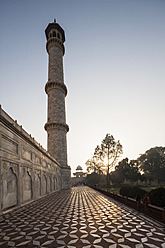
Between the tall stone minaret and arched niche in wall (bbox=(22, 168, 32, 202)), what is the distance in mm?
18904

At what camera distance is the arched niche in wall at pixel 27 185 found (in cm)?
1225

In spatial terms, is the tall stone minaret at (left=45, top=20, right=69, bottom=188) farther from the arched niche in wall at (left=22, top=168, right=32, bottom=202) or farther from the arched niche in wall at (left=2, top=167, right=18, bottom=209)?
the arched niche in wall at (left=2, top=167, right=18, bottom=209)

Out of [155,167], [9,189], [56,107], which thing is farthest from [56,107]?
[155,167]

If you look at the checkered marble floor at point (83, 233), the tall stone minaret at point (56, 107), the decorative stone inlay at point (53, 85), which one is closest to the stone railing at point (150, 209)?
the checkered marble floor at point (83, 233)

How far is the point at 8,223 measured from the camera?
716 cm

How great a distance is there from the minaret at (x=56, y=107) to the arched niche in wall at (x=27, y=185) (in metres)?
Result: 18.9

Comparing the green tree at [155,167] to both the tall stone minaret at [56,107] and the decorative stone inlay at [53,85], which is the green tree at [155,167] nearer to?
the tall stone minaret at [56,107]

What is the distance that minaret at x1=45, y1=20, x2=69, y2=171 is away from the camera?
3288cm

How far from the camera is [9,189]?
963 centimetres

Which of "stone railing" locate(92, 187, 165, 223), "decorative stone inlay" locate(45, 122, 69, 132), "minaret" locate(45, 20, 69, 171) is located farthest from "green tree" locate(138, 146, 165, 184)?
"stone railing" locate(92, 187, 165, 223)

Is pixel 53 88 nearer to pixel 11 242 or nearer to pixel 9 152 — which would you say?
pixel 9 152

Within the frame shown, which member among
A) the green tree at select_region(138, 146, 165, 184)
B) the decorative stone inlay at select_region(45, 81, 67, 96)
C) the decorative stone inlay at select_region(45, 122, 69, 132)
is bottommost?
the green tree at select_region(138, 146, 165, 184)

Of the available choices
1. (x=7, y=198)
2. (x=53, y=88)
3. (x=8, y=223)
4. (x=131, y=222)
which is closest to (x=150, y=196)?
(x=131, y=222)

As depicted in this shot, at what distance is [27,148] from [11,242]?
878 cm
